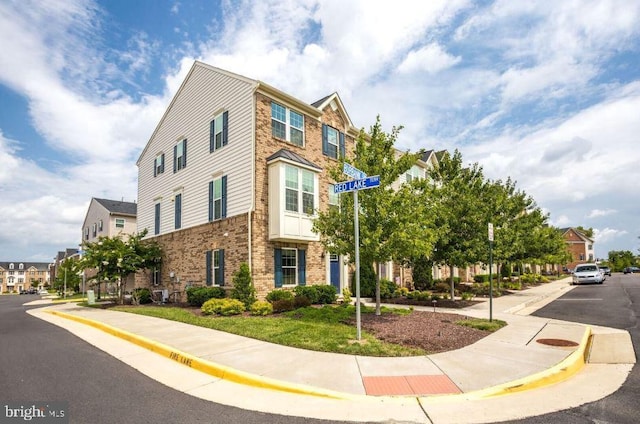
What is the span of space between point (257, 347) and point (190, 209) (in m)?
14.0

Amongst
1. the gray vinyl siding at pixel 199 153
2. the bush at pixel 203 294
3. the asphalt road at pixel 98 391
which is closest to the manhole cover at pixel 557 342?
Result: the asphalt road at pixel 98 391

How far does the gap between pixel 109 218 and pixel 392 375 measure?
39.8 meters

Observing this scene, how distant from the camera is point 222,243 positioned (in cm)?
1725

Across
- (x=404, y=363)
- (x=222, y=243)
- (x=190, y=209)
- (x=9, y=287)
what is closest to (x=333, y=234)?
(x=404, y=363)

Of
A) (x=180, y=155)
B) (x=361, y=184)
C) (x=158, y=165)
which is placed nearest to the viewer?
(x=361, y=184)

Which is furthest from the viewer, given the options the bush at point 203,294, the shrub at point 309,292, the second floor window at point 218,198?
the second floor window at point 218,198

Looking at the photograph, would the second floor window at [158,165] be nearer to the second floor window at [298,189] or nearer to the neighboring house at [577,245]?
the second floor window at [298,189]

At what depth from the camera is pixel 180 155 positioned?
21734mm

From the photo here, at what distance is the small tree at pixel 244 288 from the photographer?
14.4 m

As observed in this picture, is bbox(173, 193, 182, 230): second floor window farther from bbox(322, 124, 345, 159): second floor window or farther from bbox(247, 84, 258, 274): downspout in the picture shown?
bbox(322, 124, 345, 159): second floor window

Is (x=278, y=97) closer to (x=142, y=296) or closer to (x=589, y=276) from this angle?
(x=142, y=296)

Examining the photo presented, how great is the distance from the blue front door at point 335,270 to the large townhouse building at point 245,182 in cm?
5

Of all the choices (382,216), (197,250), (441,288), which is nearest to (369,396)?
(382,216)

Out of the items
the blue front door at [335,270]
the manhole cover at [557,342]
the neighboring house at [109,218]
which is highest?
the neighboring house at [109,218]
